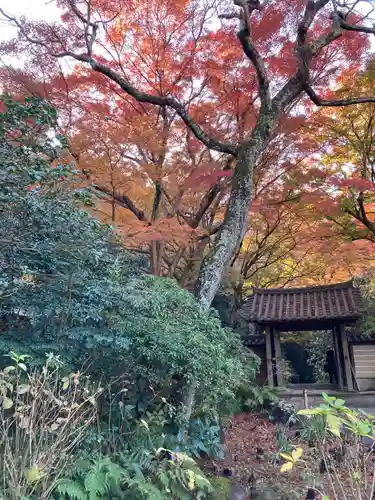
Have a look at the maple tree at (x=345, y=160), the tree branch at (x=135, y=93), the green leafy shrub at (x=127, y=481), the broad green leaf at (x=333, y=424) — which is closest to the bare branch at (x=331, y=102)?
the tree branch at (x=135, y=93)

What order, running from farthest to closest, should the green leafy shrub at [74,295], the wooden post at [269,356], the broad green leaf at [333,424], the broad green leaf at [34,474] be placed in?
the wooden post at [269,356]
the green leafy shrub at [74,295]
the broad green leaf at [34,474]
the broad green leaf at [333,424]

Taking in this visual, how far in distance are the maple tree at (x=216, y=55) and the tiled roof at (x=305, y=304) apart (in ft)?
13.9

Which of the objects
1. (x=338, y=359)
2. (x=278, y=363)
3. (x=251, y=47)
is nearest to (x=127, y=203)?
(x=251, y=47)

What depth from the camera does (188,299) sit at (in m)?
4.73

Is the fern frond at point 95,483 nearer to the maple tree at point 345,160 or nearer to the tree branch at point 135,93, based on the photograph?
the tree branch at point 135,93

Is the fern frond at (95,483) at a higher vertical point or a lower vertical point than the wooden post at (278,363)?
lower

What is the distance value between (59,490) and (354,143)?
8449mm

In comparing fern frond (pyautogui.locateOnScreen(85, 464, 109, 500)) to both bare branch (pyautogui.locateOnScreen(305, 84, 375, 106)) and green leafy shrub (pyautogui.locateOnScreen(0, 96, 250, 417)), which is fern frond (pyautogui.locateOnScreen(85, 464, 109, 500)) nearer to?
green leafy shrub (pyautogui.locateOnScreen(0, 96, 250, 417))

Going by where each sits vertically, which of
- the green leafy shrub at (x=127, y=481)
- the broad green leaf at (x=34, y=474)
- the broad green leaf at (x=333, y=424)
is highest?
the broad green leaf at (x=333, y=424)

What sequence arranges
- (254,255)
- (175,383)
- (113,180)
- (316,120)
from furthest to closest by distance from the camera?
(254,255), (316,120), (113,180), (175,383)

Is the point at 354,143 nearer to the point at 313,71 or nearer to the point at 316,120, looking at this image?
the point at 316,120

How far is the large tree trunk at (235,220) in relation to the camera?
17.5ft

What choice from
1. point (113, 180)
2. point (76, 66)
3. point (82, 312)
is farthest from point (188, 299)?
point (76, 66)

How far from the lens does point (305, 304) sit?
1038 centimetres
